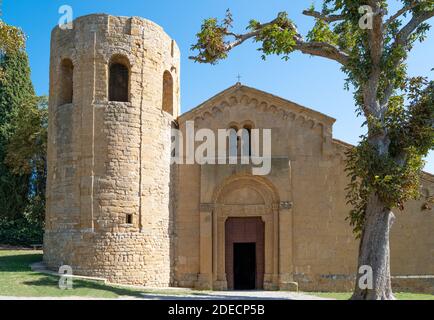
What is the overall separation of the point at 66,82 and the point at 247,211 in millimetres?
8578

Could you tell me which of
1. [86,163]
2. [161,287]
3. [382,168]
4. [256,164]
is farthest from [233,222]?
[382,168]

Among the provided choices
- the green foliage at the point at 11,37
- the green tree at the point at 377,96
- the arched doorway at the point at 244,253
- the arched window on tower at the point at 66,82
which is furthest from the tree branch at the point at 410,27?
the arched window on tower at the point at 66,82

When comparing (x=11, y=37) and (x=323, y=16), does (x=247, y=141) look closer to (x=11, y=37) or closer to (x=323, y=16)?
(x=323, y=16)

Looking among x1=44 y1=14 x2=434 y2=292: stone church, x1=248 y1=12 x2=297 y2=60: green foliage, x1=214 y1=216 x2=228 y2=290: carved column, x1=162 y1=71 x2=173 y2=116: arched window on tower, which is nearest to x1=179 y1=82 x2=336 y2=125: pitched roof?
x1=44 y1=14 x2=434 y2=292: stone church

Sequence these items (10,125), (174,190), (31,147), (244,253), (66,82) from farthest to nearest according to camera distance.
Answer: (10,125), (31,147), (244,253), (174,190), (66,82)

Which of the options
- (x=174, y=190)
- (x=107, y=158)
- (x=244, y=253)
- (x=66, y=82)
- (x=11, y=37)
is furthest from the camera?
(x=244, y=253)

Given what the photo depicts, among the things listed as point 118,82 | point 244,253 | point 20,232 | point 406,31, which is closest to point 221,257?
point 244,253

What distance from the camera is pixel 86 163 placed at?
17656mm

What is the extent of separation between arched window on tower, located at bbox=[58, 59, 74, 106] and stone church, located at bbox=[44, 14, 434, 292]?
4 centimetres

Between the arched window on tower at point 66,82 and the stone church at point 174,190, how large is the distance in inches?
1.7

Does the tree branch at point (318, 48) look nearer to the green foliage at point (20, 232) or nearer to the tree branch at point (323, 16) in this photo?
the tree branch at point (323, 16)

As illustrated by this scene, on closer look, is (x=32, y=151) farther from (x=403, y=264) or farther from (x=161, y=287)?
(x=403, y=264)

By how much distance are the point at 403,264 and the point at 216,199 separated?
25.0 ft

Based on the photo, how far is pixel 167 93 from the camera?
20719mm
